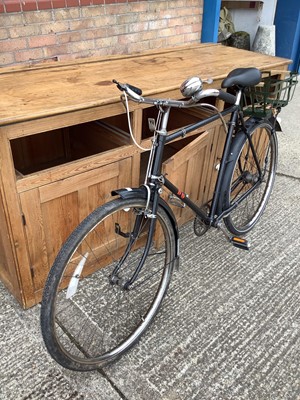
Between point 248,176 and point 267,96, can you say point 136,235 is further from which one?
point 267,96

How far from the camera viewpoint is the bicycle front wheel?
1.54 meters

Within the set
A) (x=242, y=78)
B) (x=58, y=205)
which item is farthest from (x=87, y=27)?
(x=58, y=205)

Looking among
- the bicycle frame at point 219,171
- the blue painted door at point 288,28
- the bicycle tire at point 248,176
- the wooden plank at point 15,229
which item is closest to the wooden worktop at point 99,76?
the wooden plank at point 15,229

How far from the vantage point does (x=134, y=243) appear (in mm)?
1991

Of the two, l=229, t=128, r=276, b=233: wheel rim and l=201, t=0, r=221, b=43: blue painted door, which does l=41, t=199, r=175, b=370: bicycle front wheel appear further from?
l=201, t=0, r=221, b=43: blue painted door

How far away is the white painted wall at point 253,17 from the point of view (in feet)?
19.8

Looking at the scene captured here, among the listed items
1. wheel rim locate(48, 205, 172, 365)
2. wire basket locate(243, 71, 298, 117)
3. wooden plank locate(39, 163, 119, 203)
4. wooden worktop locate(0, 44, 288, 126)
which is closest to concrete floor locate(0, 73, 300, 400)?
wheel rim locate(48, 205, 172, 365)

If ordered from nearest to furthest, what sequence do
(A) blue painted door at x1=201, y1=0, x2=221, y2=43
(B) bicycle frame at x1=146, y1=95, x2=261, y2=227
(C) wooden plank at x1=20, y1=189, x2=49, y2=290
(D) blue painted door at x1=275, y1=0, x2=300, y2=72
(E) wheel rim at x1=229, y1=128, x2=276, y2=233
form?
(B) bicycle frame at x1=146, y1=95, x2=261, y2=227, (C) wooden plank at x1=20, y1=189, x2=49, y2=290, (E) wheel rim at x1=229, y1=128, x2=276, y2=233, (A) blue painted door at x1=201, y1=0, x2=221, y2=43, (D) blue painted door at x1=275, y1=0, x2=300, y2=72

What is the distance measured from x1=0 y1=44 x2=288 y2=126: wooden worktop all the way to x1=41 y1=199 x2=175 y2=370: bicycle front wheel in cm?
55

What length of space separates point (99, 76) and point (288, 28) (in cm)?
506

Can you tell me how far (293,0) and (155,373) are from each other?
6.09 meters

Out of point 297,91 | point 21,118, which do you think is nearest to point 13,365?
point 21,118

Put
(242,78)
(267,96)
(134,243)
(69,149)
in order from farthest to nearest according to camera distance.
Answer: (69,149)
(267,96)
(242,78)
(134,243)

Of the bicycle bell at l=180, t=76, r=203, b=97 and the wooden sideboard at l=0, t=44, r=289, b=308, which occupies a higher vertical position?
the bicycle bell at l=180, t=76, r=203, b=97
